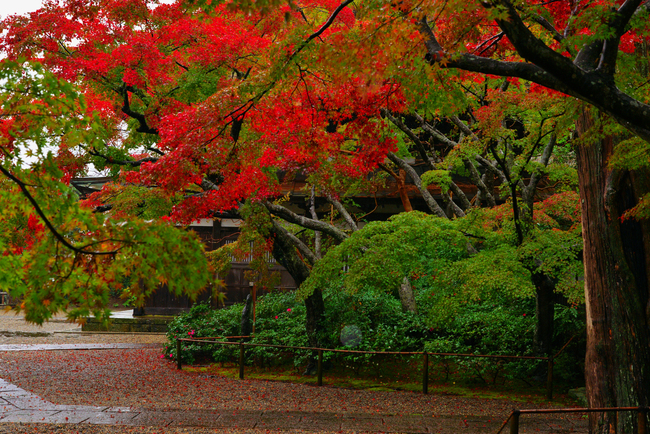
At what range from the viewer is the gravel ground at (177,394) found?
25.5ft

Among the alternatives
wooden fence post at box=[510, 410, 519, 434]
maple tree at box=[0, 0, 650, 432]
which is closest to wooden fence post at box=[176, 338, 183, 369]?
maple tree at box=[0, 0, 650, 432]

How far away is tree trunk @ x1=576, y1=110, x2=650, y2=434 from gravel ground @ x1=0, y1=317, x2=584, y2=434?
79.3 inches

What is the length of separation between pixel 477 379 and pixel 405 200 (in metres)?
5.34

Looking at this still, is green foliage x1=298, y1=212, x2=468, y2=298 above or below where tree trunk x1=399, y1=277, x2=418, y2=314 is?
above

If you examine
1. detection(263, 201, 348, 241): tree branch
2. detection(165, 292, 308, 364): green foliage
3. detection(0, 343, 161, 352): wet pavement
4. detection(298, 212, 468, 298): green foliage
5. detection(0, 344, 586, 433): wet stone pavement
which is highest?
detection(263, 201, 348, 241): tree branch

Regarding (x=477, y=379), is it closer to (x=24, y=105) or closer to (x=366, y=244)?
(x=366, y=244)

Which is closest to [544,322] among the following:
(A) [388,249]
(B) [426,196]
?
(A) [388,249]

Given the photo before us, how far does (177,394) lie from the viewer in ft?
29.1

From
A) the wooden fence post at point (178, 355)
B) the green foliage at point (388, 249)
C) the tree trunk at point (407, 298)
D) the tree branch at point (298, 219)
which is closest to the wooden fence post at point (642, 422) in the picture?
the green foliage at point (388, 249)

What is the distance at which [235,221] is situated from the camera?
60.1ft

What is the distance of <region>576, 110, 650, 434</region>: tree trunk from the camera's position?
5.71 m

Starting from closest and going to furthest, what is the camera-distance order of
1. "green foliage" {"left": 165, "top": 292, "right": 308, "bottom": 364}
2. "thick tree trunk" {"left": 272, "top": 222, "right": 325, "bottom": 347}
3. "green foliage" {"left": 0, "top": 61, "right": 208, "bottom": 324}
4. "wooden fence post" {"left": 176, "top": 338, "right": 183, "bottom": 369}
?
1. "green foliage" {"left": 0, "top": 61, "right": 208, "bottom": 324}
2. "thick tree trunk" {"left": 272, "top": 222, "right": 325, "bottom": 347}
3. "wooden fence post" {"left": 176, "top": 338, "right": 183, "bottom": 369}
4. "green foliage" {"left": 165, "top": 292, "right": 308, "bottom": 364}

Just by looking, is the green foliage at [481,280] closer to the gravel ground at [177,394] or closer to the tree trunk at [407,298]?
the gravel ground at [177,394]

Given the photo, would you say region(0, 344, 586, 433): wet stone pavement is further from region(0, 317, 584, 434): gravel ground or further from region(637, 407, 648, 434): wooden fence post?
region(637, 407, 648, 434): wooden fence post
